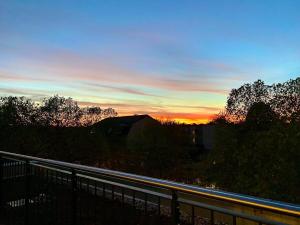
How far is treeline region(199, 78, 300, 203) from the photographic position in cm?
2059

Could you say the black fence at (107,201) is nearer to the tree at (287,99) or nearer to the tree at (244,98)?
the tree at (287,99)

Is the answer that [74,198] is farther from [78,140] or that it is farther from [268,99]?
[78,140]

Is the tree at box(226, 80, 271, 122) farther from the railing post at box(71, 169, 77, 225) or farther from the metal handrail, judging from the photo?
the metal handrail

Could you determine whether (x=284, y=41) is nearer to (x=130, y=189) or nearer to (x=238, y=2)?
(x=238, y=2)

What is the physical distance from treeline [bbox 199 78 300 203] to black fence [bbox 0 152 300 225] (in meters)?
14.5

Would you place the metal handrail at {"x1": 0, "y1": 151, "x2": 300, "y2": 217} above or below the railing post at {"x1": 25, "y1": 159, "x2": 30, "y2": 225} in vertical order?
above

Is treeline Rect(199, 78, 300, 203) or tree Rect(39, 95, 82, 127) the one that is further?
tree Rect(39, 95, 82, 127)

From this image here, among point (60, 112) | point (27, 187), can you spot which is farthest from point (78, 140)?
point (27, 187)

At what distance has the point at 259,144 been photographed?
23016 mm

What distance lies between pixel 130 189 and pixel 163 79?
37.6m

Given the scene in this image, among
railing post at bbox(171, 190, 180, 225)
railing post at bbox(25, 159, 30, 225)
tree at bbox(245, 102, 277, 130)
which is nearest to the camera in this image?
railing post at bbox(171, 190, 180, 225)

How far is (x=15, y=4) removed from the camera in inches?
655

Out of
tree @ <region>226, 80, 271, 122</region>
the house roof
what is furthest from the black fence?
the house roof

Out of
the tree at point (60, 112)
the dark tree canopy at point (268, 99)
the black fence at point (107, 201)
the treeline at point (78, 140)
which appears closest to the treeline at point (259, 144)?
the dark tree canopy at point (268, 99)
